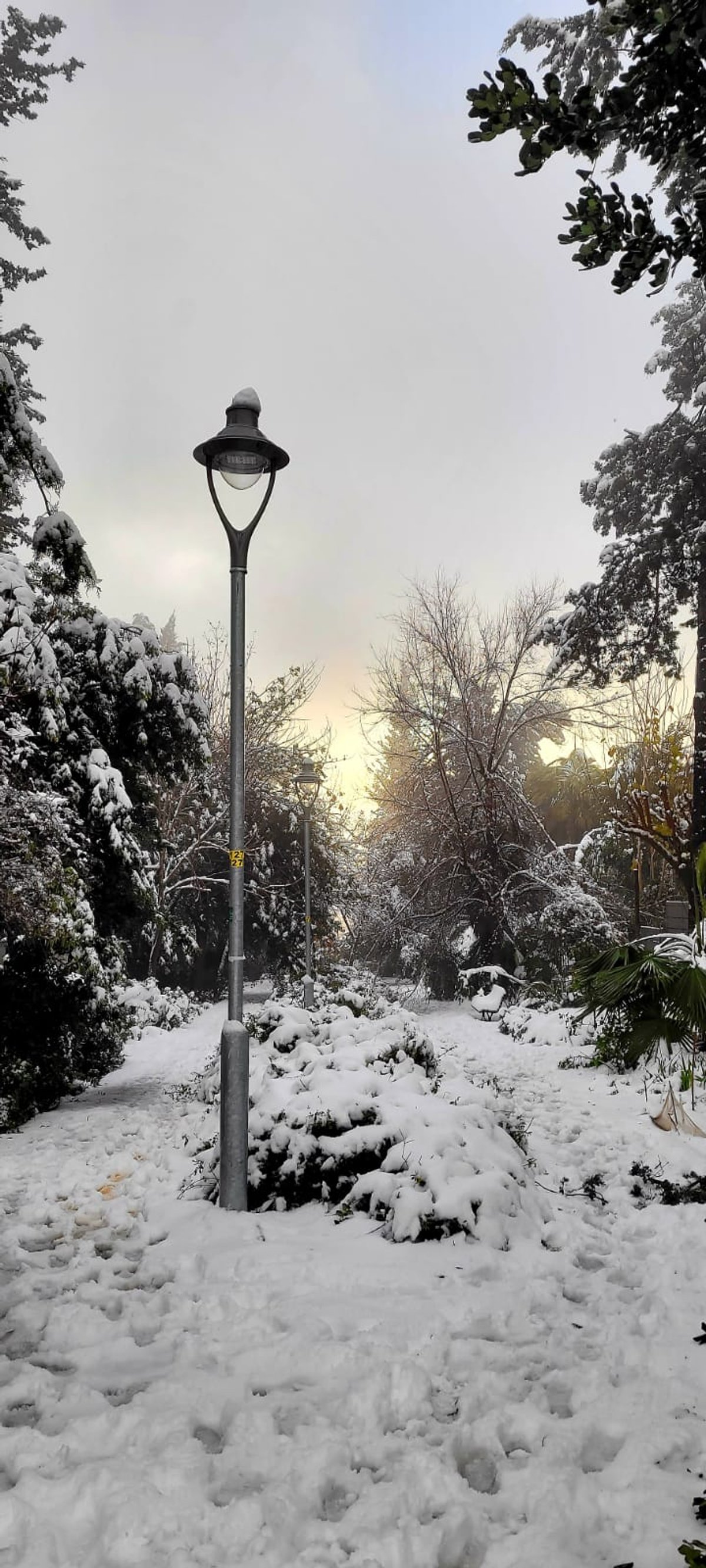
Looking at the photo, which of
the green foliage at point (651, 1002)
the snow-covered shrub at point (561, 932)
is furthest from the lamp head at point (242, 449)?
the snow-covered shrub at point (561, 932)

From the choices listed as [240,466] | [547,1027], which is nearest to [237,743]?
[240,466]

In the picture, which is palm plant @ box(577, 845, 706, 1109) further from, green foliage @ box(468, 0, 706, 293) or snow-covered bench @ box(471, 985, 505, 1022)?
snow-covered bench @ box(471, 985, 505, 1022)

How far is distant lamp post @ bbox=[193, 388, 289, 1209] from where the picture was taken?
16.6 feet

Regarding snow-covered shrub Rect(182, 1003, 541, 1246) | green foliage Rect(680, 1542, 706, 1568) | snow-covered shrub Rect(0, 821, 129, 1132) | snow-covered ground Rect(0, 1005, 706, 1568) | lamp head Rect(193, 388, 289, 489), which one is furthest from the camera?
snow-covered shrub Rect(0, 821, 129, 1132)

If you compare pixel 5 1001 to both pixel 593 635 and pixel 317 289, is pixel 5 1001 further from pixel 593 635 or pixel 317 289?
pixel 317 289

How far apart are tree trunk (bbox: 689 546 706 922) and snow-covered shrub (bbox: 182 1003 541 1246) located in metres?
8.88

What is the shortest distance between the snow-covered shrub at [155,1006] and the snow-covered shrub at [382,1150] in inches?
371

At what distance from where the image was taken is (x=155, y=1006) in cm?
1736

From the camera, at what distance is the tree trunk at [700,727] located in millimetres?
14203

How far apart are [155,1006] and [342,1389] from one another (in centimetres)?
1498

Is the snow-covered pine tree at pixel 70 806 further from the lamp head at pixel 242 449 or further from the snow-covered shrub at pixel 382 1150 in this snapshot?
the snow-covered shrub at pixel 382 1150

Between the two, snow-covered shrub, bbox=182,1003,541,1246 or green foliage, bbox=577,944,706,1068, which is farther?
green foliage, bbox=577,944,706,1068

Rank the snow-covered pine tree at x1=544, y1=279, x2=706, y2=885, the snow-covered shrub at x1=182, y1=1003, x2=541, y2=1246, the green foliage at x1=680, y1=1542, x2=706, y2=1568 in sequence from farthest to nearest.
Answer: the snow-covered pine tree at x1=544, y1=279, x2=706, y2=885
the snow-covered shrub at x1=182, y1=1003, x2=541, y2=1246
the green foliage at x1=680, y1=1542, x2=706, y2=1568

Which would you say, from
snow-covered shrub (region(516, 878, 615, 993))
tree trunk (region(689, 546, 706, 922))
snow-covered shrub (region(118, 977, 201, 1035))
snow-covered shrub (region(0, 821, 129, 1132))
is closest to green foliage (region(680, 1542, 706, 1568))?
snow-covered shrub (region(0, 821, 129, 1132))
